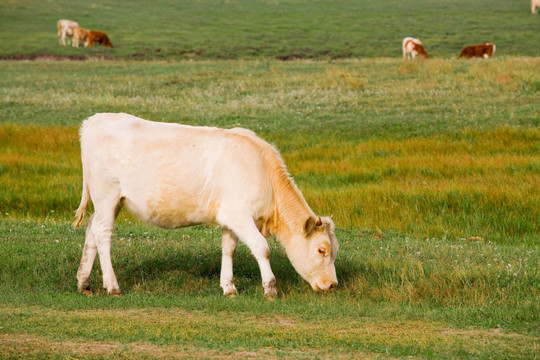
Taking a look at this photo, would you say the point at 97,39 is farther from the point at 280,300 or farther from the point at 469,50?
the point at 280,300

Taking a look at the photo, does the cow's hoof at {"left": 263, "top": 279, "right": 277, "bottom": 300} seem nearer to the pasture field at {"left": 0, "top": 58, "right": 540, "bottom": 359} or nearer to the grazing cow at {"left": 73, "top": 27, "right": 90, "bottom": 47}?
the pasture field at {"left": 0, "top": 58, "right": 540, "bottom": 359}

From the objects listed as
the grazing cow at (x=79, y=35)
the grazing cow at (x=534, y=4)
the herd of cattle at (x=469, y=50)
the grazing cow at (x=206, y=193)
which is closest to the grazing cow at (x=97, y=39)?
the grazing cow at (x=79, y=35)

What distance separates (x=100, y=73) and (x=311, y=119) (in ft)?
61.1

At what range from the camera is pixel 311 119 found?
2589cm

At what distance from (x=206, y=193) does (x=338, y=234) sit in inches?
153

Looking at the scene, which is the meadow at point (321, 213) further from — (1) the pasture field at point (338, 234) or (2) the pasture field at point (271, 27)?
(2) the pasture field at point (271, 27)

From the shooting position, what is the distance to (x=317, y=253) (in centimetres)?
1005

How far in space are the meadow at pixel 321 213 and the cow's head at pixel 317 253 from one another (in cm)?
28

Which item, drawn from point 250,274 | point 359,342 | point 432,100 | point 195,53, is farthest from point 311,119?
point 195,53

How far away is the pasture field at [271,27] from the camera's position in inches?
2168

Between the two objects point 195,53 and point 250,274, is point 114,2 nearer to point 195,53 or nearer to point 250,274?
point 195,53

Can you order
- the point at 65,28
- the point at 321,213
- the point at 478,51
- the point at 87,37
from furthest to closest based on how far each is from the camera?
the point at 65,28 < the point at 87,37 < the point at 478,51 < the point at 321,213

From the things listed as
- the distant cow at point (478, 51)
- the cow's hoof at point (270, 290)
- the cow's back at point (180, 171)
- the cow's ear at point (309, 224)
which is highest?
the distant cow at point (478, 51)

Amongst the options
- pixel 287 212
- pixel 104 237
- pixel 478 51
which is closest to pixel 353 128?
pixel 287 212
